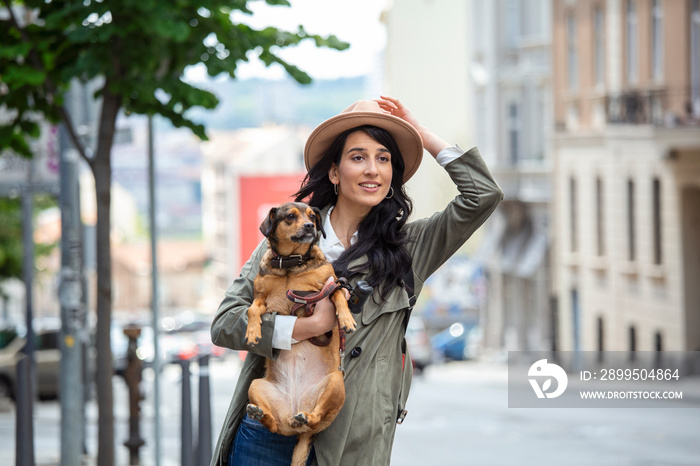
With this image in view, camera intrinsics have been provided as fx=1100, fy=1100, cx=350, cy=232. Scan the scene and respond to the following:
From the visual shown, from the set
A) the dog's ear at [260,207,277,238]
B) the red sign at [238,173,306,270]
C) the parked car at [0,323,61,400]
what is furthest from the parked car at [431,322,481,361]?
the red sign at [238,173,306,270]

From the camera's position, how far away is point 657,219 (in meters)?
26.2

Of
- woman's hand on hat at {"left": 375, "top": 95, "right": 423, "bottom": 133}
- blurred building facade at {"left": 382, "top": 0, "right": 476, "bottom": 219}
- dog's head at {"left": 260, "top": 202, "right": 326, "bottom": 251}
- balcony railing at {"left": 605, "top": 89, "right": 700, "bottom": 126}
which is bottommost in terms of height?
dog's head at {"left": 260, "top": 202, "right": 326, "bottom": 251}

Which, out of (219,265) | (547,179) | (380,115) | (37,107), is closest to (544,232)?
(547,179)

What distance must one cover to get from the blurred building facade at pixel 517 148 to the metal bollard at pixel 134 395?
86.3 ft

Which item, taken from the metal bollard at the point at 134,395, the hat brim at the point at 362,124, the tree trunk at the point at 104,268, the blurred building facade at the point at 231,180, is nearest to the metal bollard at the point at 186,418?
the tree trunk at the point at 104,268

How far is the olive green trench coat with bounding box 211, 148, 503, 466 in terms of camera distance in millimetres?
3504

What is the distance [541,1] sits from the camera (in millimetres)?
40469

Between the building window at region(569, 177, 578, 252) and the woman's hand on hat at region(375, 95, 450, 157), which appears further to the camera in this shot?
the building window at region(569, 177, 578, 252)

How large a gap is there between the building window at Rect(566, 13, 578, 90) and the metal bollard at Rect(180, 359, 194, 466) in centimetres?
2763

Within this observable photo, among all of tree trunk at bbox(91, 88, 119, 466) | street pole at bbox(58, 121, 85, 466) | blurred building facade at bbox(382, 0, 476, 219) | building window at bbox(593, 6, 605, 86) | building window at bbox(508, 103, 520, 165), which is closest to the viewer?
tree trunk at bbox(91, 88, 119, 466)

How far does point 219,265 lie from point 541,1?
114 metres

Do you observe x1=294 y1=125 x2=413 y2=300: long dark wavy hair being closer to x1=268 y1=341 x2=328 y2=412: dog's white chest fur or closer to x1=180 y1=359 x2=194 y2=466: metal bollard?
x1=268 y1=341 x2=328 y2=412: dog's white chest fur

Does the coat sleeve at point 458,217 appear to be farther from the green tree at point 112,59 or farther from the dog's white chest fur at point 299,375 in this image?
the green tree at point 112,59

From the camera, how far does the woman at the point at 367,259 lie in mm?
3512
